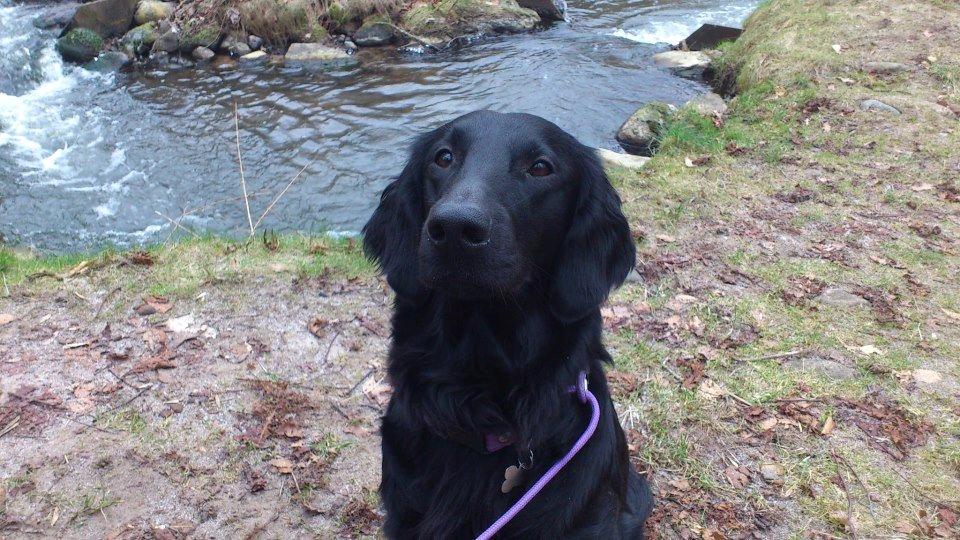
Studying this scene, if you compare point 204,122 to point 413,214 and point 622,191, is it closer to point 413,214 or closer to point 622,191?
point 622,191

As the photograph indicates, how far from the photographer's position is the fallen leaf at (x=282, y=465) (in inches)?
134

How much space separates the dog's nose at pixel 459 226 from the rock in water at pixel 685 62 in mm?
10978

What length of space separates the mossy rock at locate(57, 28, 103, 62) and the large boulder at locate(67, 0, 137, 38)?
40cm

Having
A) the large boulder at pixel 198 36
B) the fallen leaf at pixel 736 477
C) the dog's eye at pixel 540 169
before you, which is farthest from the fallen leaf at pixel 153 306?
the large boulder at pixel 198 36

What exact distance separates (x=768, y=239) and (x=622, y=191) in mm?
1458

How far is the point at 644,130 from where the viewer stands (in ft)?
29.0

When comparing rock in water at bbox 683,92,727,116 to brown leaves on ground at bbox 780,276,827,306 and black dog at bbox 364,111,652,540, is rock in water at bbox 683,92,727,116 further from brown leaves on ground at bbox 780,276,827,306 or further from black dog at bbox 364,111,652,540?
black dog at bbox 364,111,652,540

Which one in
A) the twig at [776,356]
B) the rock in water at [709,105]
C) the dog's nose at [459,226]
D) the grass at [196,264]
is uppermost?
the dog's nose at [459,226]

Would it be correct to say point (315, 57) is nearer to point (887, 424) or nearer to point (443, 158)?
point (443, 158)

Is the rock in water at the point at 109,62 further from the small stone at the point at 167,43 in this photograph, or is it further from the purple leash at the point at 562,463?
the purple leash at the point at 562,463

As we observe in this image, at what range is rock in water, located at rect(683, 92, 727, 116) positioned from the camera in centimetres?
895

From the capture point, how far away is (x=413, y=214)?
2.74m

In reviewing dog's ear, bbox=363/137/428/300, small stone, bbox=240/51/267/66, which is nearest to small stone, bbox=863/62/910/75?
dog's ear, bbox=363/137/428/300

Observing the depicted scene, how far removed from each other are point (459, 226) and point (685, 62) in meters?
11.4
